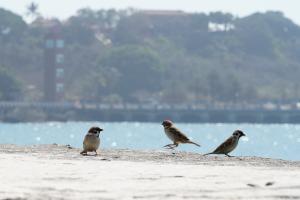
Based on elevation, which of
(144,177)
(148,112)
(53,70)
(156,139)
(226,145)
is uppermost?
(53,70)

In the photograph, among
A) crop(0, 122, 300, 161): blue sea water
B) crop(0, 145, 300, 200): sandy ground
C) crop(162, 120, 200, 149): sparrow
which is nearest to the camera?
crop(0, 145, 300, 200): sandy ground

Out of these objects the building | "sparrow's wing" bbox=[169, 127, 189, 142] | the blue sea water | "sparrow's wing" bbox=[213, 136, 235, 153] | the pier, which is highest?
the building

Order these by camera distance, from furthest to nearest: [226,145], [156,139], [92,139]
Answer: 1. [156,139]
2. [226,145]
3. [92,139]

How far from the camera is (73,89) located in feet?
563

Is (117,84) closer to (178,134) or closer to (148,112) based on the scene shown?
(148,112)

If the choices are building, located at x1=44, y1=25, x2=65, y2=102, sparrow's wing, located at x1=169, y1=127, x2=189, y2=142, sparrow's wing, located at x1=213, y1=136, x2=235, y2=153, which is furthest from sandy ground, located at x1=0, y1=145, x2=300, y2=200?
building, located at x1=44, y1=25, x2=65, y2=102

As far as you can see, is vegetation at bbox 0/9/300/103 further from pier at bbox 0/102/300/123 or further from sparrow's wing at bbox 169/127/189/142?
sparrow's wing at bbox 169/127/189/142

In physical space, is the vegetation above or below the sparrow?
above

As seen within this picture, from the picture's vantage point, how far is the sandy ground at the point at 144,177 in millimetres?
13133

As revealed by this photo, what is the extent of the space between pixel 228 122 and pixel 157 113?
9783 millimetres

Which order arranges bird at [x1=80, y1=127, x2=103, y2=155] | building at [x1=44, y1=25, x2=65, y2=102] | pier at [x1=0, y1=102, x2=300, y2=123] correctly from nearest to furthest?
bird at [x1=80, y1=127, x2=103, y2=155] < pier at [x1=0, y1=102, x2=300, y2=123] < building at [x1=44, y1=25, x2=65, y2=102]

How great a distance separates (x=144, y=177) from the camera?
48.2 feet

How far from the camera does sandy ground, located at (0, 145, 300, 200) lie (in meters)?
13.1

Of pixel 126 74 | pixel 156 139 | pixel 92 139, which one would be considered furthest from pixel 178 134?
pixel 126 74
